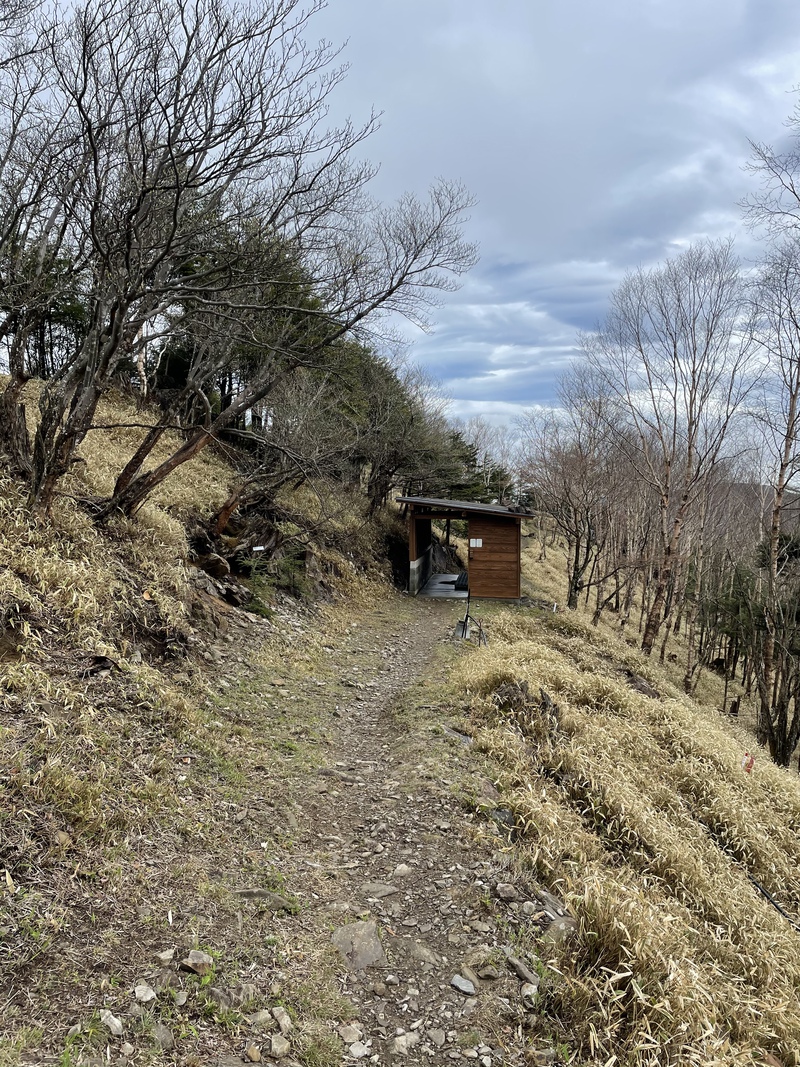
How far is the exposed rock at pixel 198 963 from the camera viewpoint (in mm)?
2424

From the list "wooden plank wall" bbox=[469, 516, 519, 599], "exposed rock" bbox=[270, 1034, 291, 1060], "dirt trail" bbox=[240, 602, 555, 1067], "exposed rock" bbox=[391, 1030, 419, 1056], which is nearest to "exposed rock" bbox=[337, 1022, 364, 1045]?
"dirt trail" bbox=[240, 602, 555, 1067]

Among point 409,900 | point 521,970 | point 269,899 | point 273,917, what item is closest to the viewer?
point 521,970

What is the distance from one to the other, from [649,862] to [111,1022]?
4.00 metres

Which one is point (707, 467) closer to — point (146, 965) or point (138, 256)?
point (138, 256)

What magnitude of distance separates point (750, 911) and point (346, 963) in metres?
3.49

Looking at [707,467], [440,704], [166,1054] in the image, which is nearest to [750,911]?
[440,704]

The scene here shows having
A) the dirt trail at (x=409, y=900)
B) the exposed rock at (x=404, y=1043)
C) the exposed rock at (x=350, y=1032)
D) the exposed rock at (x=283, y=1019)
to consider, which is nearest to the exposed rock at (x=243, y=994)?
the exposed rock at (x=283, y=1019)

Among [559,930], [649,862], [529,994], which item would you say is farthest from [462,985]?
[649,862]

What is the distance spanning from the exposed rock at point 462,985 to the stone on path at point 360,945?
0.37 metres

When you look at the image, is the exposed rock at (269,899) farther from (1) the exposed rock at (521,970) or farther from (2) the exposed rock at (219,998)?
(1) the exposed rock at (521,970)

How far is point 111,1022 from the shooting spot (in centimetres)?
208

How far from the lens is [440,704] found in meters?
6.75

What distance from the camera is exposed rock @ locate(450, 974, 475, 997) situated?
2703 millimetres

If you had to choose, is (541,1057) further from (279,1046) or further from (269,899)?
(269,899)
